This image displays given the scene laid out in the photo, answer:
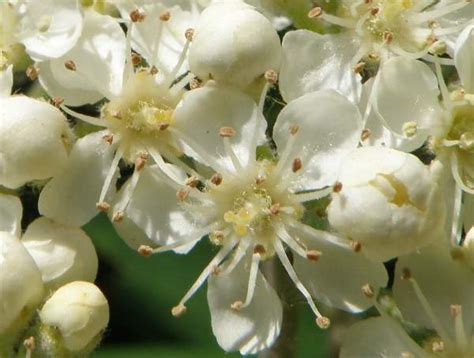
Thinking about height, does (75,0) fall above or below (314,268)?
above

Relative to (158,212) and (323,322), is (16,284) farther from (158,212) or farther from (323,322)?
(323,322)

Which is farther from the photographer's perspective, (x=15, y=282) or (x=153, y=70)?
(x=153, y=70)

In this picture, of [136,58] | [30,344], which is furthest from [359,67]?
[30,344]

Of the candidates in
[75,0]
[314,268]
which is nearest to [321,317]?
[314,268]

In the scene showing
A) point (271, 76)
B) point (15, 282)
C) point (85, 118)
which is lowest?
point (15, 282)

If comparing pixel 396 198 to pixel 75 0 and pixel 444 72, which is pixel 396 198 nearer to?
pixel 444 72

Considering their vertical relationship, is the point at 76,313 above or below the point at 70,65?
below

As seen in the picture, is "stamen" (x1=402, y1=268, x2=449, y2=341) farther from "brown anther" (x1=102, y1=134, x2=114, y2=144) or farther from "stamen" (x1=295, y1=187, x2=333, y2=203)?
"brown anther" (x1=102, y1=134, x2=114, y2=144)
